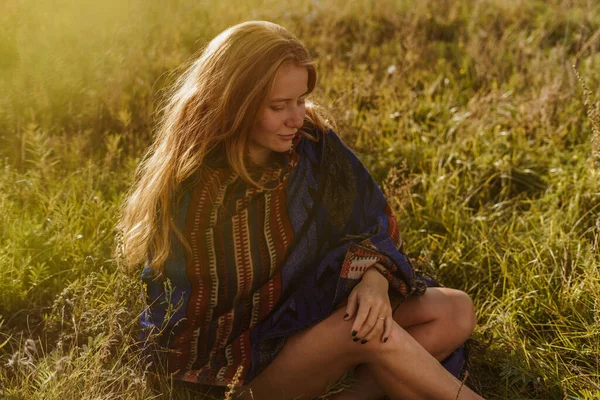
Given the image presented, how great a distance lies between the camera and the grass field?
253 centimetres

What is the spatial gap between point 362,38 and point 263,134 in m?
2.96

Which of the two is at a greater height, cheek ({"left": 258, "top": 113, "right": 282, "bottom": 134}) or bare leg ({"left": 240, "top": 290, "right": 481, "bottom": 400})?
cheek ({"left": 258, "top": 113, "right": 282, "bottom": 134})

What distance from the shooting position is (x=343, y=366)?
91.3 inches

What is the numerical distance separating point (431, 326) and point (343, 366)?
372mm

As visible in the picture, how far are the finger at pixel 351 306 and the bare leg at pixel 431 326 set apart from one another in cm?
33

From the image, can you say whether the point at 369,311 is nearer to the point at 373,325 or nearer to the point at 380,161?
the point at 373,325

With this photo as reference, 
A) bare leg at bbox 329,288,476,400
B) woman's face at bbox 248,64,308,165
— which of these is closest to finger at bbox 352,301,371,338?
bare leg at bbox 329,288,476,400

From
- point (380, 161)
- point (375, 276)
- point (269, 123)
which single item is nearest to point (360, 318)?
point (375, 276)

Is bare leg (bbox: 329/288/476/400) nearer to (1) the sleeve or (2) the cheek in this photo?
(1) the sleeve

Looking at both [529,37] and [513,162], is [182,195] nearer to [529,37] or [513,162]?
[513,162]

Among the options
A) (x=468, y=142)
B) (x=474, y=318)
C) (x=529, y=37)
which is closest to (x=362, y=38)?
(x=529, y=37)

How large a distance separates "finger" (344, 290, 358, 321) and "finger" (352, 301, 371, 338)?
33 millimetres

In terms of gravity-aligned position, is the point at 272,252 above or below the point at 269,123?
below

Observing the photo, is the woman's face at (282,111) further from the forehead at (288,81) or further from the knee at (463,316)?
the knee at (463,316)
